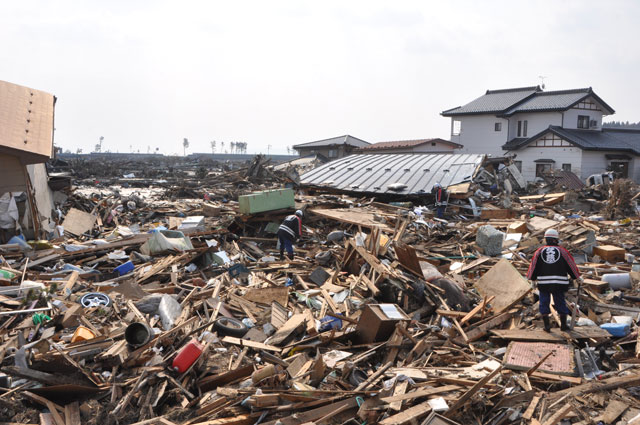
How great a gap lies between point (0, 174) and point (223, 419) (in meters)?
9.58

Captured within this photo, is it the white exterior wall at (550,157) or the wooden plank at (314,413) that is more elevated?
the white exterior wall at (550,157)

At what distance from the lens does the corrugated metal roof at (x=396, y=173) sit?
1861 cm

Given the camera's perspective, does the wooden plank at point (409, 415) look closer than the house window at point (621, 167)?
Yes

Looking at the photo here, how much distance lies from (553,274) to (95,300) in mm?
6647

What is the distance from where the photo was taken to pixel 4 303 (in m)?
6.45

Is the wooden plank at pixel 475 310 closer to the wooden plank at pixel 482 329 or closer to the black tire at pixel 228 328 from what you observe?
the wooden plank at pixel 482 329

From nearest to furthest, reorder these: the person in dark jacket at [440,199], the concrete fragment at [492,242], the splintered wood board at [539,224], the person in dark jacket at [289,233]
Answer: the person in dark jacket at [289,233] → the concrete fragment at [492,242] → the splintered wood board at [539,224] → the person in dark jacket at [440,199]

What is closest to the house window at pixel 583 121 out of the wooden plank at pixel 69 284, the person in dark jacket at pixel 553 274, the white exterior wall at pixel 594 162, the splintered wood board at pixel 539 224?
the white exterior wall at pixel 594 162

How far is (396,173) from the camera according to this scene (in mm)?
20531

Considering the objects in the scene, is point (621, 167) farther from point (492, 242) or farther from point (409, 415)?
point (409, 415)

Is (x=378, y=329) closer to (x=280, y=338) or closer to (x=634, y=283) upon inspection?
(x=280, y=338)

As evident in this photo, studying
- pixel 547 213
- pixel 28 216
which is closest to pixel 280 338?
pixel 28 216

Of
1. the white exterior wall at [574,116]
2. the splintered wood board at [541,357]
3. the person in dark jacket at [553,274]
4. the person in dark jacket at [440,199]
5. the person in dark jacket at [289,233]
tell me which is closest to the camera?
the splintered wood board at [541,357]

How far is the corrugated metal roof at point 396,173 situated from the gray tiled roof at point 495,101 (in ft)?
55.2
